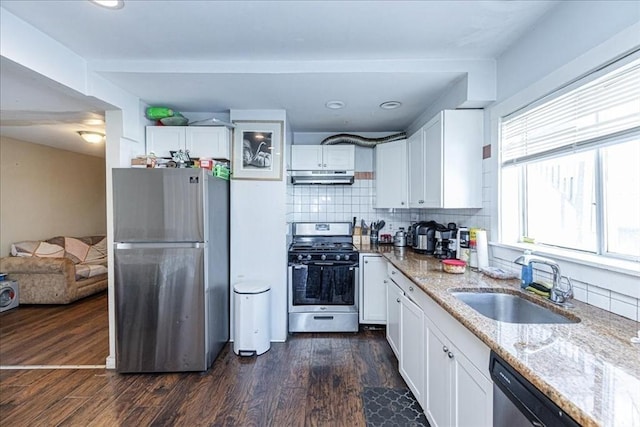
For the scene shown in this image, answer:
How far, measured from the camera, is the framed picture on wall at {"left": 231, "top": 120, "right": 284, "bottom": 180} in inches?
119

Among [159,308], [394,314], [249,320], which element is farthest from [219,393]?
[394,314]

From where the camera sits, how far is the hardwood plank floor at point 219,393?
1.96m

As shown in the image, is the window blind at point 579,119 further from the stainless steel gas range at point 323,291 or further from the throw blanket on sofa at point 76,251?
the throw blanket on sofa at point 76,251

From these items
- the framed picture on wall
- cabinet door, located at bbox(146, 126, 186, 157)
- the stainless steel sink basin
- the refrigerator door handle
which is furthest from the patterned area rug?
cabinet door, located at bbox(146, 126, 186, 157)

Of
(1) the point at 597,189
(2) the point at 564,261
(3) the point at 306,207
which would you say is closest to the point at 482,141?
(1) the point at 597,189

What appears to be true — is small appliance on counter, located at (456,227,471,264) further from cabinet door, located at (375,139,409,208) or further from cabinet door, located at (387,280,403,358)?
cabinet door, located at (375,139,409,208)

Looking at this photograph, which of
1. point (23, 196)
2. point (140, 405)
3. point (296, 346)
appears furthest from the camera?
point (23, 196)

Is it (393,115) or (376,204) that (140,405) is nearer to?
(376,204)

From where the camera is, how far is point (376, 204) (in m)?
3.72

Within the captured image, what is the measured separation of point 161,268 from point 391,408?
2.05 m

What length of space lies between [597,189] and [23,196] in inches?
266

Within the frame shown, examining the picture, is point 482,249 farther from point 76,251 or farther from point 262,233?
point 76,251

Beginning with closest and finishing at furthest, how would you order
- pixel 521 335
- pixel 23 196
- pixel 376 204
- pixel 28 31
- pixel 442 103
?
pixel 521 335 < pixel 28 31 < pixel 442 103 < pixel 376 204 < pixel 23 196

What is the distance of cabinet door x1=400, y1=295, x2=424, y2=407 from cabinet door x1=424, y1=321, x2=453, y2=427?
0.09 meters
